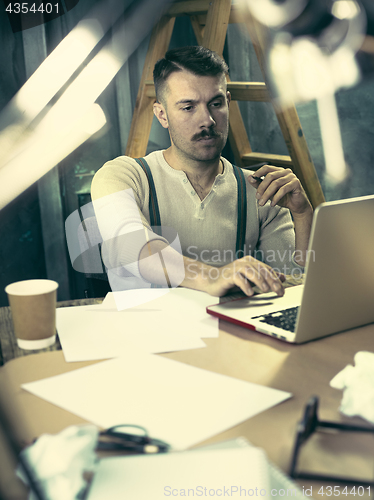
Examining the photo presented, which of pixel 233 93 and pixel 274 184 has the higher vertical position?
pixel 233 93

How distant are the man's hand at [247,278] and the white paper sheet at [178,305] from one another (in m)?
0.03

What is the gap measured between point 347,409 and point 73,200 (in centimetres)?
216

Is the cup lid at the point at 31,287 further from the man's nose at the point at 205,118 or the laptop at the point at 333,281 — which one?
the man's nose at the point at 205,118

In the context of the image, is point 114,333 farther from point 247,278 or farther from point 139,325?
point 247,278

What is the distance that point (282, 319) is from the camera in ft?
2.67

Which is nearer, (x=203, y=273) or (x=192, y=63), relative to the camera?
(x=203, y=273)

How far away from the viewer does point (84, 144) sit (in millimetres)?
2463

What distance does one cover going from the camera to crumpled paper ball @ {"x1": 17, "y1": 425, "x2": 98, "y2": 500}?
40 centimetres

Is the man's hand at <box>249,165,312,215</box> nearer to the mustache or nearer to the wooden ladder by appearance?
the mustache

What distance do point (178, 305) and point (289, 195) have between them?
61cm

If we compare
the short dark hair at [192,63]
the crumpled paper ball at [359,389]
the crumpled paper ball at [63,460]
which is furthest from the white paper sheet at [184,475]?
the short dark hair at [192,63]

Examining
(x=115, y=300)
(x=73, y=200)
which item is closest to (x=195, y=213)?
(x=115, y=300)

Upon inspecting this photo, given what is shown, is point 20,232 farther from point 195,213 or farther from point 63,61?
point 195,213

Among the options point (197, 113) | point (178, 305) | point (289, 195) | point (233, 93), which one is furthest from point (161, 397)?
point (233, 93)
